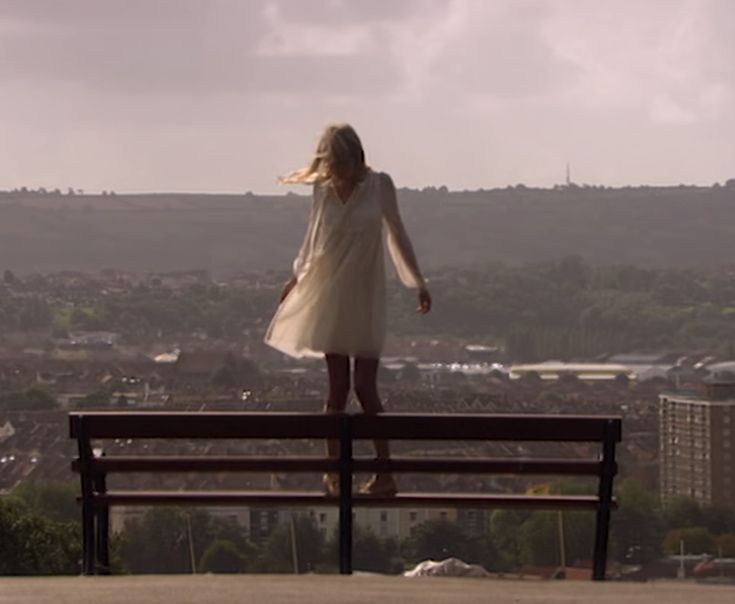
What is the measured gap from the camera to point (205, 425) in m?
8.94

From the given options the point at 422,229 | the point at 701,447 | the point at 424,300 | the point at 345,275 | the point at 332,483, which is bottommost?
the point at 701,447

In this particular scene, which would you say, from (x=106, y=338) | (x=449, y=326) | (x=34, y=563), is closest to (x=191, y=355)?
(x=106, y=338)

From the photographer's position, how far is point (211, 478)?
44.4ft

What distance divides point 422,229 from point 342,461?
50155 millimetres

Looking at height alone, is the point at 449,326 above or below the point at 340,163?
below

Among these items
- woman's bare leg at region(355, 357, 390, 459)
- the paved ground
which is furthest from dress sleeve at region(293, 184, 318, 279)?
the paved ground

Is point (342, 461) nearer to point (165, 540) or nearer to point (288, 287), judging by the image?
point (288, 287)

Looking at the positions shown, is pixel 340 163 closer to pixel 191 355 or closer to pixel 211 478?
pixel 211 478

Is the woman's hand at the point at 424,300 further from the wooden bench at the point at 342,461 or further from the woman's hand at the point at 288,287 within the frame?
the woman's hand at the point at 288,287

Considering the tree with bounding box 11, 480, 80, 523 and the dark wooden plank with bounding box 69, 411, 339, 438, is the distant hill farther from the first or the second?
the dark wooden plank with bounding box 69, 411, 339, 438

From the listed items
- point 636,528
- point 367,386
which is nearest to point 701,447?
point 636,528

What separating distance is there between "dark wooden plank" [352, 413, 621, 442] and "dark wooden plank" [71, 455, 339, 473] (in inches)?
8.8

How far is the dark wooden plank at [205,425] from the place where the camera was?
887 cm

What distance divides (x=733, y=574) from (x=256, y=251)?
43.9 m
